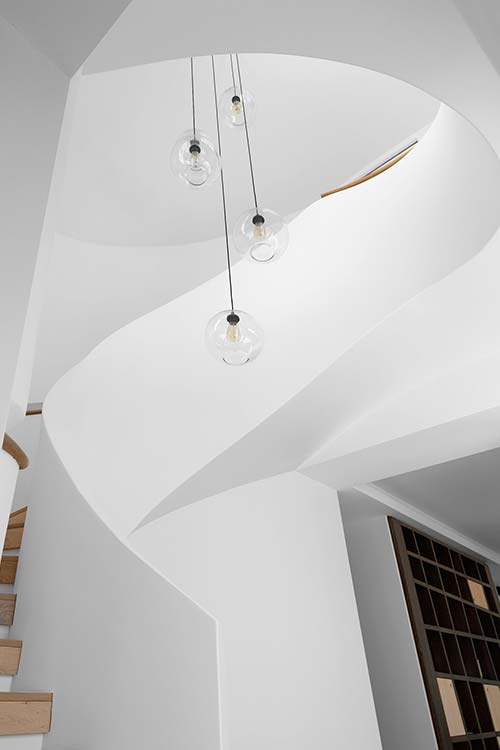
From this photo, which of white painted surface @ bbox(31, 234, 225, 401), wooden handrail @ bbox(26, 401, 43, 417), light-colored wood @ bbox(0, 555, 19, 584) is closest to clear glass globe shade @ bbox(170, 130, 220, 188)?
light-colored wood @ bbox(0, 555, 19, 584)

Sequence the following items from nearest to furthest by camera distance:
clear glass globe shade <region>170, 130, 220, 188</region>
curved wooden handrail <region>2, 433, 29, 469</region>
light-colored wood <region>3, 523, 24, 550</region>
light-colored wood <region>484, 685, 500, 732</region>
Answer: curved wooden handrail <region>2, 433, 29, 469</region>
clear glass globe shade <region>170, 130, 220, 188</region>
light-colored wood <region>3, 523, 24, 550</region>
light-colored wood <region>484, 685, 500, 732</region>

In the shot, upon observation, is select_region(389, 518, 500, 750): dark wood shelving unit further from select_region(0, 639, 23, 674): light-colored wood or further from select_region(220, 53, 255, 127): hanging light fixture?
select_region(220, 53, 255, 127): hanging light fixture

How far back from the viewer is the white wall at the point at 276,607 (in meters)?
3.09

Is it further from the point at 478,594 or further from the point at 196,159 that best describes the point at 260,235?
the point at 478,594

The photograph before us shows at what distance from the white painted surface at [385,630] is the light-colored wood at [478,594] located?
63.0 inches

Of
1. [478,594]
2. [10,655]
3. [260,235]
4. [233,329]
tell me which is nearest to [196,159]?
[260,235]

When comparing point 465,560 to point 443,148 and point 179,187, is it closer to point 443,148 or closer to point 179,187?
point 179,187

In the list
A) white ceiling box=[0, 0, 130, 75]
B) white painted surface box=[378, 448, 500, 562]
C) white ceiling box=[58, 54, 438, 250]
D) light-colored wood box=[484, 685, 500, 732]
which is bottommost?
light-colored wood box=[484, 685, 500, 732]

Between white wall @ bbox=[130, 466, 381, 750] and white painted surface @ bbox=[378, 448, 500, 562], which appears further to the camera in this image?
white painted surface @ bbox=[378, 448, 500, 562]

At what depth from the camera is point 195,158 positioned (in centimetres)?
239

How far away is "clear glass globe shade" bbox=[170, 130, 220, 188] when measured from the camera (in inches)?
94.0

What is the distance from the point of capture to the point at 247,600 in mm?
3330

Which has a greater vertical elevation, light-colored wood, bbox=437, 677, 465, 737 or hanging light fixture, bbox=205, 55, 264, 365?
hanging light fixture, bbox=205, 55, 264, 365

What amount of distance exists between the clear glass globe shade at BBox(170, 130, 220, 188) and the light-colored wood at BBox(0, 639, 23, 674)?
6.92ft
